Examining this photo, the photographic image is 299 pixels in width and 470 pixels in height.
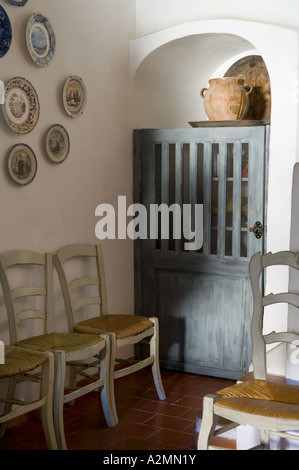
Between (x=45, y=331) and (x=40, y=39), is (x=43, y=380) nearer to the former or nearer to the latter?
(x=45, y=331)

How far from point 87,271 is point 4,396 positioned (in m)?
1.05

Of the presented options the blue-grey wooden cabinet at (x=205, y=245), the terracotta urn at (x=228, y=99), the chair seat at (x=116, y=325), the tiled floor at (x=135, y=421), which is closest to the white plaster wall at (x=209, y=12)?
the terracotta urn at (x=228, y=99)

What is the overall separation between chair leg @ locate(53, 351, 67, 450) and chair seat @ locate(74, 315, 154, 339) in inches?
23.6

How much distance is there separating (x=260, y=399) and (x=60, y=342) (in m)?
1.27

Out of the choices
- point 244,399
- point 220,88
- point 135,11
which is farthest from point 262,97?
point 244,399

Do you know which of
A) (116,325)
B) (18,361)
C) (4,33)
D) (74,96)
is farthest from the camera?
(74,96)

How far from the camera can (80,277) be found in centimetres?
424

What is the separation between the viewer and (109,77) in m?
4.46

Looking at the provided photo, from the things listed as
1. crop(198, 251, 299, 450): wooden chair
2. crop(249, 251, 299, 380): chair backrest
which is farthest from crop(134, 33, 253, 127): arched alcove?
crop(198, 251, 299, 450): wooden chair

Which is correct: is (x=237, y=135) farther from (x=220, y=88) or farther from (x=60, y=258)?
(x=60, y=258)

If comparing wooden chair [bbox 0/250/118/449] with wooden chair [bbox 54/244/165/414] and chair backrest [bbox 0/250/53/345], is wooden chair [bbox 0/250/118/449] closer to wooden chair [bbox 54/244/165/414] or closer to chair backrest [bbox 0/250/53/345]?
chair backrest [bbox 0/250/53/345]

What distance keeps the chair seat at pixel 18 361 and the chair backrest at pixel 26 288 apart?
26 centimetres

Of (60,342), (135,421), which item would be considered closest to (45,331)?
(60,342)
